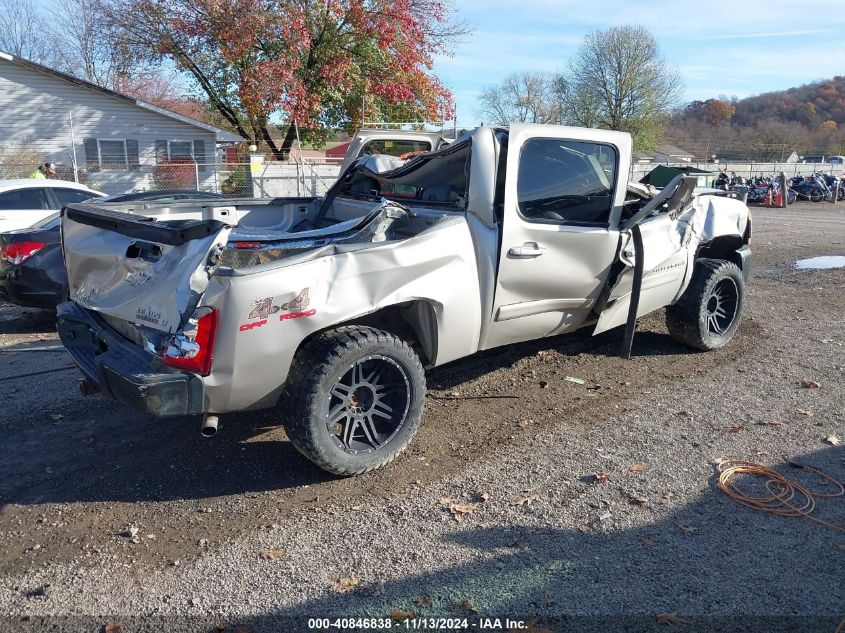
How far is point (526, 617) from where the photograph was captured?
113 inches

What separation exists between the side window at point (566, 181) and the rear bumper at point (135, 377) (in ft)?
8.04

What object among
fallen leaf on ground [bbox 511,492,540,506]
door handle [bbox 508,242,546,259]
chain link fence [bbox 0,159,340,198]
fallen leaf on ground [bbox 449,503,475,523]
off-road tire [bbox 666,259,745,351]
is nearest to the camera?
fallen leaf on ground [bbox 449,503,475,523]

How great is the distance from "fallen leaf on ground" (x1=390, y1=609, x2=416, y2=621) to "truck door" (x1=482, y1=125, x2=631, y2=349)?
217 cm

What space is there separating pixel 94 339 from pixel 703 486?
3.63 m

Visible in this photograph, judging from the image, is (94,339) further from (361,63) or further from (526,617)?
(361,63)

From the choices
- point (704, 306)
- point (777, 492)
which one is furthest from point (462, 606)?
point (704, 306)

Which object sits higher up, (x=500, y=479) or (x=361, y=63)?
(x=361, y=63)

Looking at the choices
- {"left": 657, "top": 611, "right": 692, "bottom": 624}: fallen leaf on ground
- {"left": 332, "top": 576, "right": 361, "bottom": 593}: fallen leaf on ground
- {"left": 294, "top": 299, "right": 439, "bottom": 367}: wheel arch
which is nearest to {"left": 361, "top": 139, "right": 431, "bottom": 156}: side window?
{"left": 294, "top": 299, "right": 439, "bottom": 367}: wheel arch

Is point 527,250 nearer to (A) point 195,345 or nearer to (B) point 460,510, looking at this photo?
(B) point 460,510

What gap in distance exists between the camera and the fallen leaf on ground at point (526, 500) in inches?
148

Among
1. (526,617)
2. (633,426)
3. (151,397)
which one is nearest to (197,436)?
(151,397)

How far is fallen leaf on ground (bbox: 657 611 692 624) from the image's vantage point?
2828 mm

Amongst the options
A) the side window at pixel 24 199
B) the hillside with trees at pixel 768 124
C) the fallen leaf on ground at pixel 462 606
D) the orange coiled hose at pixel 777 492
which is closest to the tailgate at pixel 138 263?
the fallen leaf on ground at pixel 462 606

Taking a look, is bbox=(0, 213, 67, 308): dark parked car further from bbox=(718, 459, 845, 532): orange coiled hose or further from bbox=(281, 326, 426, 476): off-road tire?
bbox=(718, 459, 845, 532): orange coiled hose
